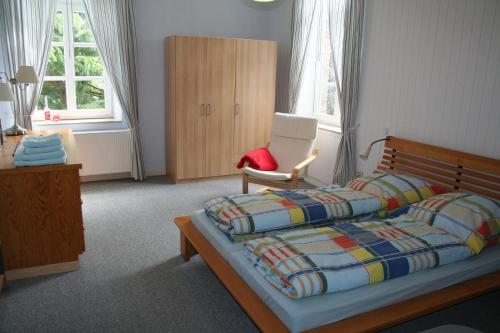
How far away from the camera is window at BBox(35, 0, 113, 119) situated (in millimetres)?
4754

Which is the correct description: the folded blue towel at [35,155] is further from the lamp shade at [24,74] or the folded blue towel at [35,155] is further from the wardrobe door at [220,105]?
the wardrobe door at [220,105]

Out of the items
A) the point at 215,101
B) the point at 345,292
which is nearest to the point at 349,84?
the point at 215,101

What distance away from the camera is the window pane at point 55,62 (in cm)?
478

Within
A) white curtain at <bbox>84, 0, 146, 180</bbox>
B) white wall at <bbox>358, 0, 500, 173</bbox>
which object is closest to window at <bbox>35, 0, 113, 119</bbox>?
white curtain at <bbox>84, 0, 146, 180</bbox>

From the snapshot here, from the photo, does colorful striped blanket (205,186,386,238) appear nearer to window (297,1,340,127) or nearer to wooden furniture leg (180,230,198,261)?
wooden furniture leg (180,230,198,261)

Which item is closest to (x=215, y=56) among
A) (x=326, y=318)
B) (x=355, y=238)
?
(x=355, y=238)

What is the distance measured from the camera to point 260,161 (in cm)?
454

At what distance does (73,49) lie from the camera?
15.9 ft

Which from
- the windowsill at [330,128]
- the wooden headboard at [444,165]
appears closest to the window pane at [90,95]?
the windowsill at [330,128]

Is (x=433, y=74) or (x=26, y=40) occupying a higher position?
(x=26, y=40)

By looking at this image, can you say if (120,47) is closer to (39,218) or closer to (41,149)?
(41,149)

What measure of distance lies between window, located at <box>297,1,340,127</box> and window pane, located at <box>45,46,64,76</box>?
290cm

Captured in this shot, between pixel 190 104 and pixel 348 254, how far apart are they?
3.19m

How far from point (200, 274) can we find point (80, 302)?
800 mm
